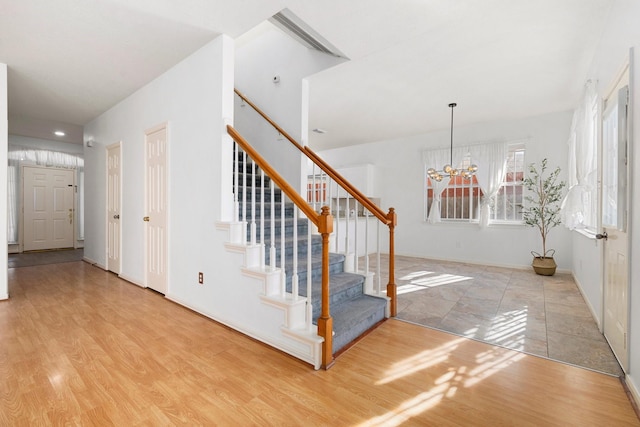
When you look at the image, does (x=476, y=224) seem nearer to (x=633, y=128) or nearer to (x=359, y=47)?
(x=633, y=128)

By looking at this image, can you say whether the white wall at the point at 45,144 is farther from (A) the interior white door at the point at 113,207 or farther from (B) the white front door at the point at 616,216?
(B) the white front door at the point at 616,216

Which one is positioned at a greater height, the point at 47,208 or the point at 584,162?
the point at 584,162

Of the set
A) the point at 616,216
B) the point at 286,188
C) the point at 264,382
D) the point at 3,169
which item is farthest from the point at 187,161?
the point at 616,216

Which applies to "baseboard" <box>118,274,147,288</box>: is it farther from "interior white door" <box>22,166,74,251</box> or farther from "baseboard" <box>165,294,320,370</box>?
"interior white door" <box>22,166,74,251</box>

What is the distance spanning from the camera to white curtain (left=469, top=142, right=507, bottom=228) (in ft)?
17.8

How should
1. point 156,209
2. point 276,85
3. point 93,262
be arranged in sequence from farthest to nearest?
point 93,262, point 276,85, point 156,209

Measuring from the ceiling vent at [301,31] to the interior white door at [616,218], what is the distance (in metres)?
2.42

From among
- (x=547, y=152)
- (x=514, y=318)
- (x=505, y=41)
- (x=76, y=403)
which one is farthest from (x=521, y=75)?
(x=76, y=403)

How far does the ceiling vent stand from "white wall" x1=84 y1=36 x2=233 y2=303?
580 millimetres

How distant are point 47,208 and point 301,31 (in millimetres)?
7905

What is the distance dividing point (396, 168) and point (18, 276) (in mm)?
7241

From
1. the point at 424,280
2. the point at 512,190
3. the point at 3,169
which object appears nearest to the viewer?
the point at 3,169

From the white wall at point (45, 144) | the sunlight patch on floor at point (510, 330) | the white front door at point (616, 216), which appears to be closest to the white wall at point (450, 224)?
the sunlight patch on floor at point (510, 330)

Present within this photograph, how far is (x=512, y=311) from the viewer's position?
3.08 m
